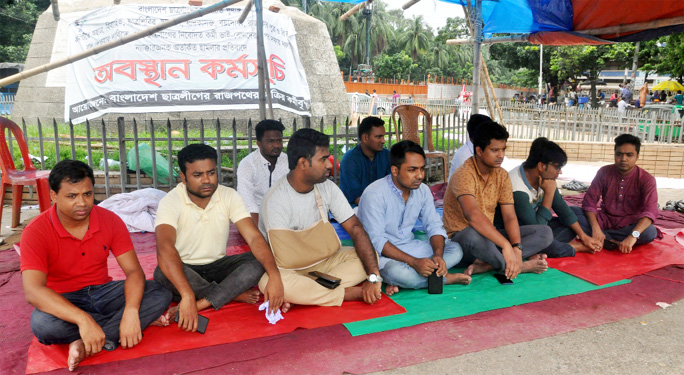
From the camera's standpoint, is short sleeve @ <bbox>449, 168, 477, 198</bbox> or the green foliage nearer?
short sleeve @ <bbox>449, 168, 477, 198</bbox>

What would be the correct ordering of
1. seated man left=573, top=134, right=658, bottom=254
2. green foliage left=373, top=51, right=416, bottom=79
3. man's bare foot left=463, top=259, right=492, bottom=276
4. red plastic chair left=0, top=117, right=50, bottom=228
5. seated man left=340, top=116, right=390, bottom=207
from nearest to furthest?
man's bare foot left=463, top=259, right=492, bottom=276
seated man left=573, top=134, right=658, bottom=254
seated man left=340, top=116, right=390, bottom=207
red plastic chair left=0, top=117, right=50, bottom=228
green foliage left=373, top=51, right=416, bottom=79

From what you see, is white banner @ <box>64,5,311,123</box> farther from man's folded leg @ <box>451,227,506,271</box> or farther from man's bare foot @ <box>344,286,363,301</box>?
man's bare foot @ <box>344,286,363,301</box>

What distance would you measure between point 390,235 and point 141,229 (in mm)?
2898

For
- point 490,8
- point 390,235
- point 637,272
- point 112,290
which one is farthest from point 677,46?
point 112,290

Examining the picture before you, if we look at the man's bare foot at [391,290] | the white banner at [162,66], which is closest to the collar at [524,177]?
the man's bare foot at [391,290]

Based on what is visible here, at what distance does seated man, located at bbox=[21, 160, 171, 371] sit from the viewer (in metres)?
2.52

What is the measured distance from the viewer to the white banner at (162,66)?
10.0 meters

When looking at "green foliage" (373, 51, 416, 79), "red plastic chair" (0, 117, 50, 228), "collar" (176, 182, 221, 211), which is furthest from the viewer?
"green foliage" (373, 51, 416, 79)

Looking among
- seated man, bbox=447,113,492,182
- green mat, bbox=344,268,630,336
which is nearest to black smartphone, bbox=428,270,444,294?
green mat, bbox=344,268,630,336

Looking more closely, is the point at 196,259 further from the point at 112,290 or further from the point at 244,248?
the point at 244,248

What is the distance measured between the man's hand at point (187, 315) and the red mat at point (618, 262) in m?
2.94

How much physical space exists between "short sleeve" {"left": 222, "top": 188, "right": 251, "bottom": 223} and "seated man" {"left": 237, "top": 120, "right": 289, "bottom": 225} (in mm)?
1102

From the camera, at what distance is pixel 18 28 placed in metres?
28.3

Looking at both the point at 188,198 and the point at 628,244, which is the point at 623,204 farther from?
the point at 188,198
